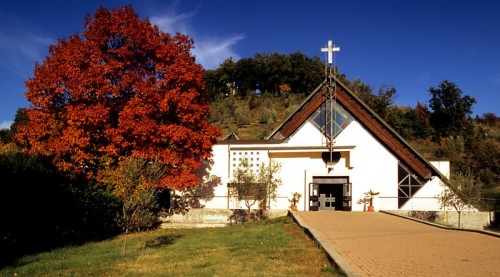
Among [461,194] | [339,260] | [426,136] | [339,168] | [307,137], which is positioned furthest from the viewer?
[426,136]

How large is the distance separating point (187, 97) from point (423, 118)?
2324 inches

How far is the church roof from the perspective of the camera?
2731 centimetres

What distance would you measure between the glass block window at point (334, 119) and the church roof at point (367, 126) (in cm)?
31

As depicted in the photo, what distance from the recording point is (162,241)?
1856 centimetres

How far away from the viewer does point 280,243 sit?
14.6m

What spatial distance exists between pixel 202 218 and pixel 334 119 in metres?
11.7

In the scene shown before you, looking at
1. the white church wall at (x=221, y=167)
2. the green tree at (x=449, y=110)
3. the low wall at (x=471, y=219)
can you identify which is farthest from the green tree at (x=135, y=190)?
the green tree at (x=449, y=110)

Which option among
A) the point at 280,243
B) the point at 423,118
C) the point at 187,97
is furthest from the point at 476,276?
the point at 423,118

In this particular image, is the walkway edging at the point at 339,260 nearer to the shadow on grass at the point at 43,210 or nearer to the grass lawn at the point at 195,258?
the grass lawn at the point at 195,258

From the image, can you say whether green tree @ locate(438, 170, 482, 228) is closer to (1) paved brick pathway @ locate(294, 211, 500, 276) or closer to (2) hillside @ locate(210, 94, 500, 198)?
(2) hillside @ locate(210, 94, 500, 198)

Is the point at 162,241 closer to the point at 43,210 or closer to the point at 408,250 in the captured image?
the point at 43,210

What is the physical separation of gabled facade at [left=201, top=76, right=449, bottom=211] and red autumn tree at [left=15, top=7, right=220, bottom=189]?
4912mm

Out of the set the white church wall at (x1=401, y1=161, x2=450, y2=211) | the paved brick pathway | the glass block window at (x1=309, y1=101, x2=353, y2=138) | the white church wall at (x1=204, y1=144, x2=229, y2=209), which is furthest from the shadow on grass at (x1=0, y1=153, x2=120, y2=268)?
the white church wall at (x1=401, y1=161, x2=450, y2=211)

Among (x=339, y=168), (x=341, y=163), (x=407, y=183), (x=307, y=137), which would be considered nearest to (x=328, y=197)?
(x=339, y=168)
